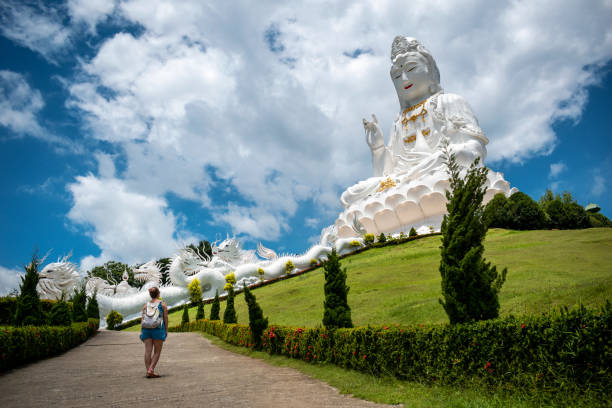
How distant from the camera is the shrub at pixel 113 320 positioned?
64.4 ft

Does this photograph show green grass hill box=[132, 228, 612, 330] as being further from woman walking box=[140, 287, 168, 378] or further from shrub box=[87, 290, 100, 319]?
woman walking box=[140, 287, 168, 378]

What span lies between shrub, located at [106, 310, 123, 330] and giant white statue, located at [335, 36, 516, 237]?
1492cm

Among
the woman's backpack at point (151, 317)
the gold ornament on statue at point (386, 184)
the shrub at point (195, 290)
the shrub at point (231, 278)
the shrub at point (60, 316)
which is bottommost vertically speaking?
the woman's backpack at point (151, 317)

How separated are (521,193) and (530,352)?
22897mm

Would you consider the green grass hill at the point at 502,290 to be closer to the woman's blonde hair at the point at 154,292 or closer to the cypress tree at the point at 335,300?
the cypress tree at the point at 335,300

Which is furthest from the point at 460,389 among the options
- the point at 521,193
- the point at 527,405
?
the point at 521,193

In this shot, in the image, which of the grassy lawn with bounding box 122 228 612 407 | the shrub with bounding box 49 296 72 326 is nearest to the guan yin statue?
the grassy lawn with bounding box 122 228 612 407

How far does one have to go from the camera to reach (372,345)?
6.02 meters

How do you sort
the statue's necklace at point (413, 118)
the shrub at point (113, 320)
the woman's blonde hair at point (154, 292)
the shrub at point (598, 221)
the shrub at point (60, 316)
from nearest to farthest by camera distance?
the woman's blonde hair at point (154, 292) < the shrub at point (60, 316) < the shrub at point (113, 320) < the shrub at point (598, 221) < the statue's necklace at point (413, 118)

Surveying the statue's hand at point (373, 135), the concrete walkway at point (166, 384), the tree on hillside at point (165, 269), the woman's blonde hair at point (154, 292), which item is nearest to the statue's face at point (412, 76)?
the statue's hand at point (373, 135)

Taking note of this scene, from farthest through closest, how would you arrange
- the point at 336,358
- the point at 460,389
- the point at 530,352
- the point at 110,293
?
1. the point at 110,293
2. the point at 336,358
3. the point at 460,389
4. the point at 530,352

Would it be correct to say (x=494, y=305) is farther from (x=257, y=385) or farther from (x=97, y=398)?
(x=97, y=398)

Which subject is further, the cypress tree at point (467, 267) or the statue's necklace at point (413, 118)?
the statue's necklace at point (413, 118)

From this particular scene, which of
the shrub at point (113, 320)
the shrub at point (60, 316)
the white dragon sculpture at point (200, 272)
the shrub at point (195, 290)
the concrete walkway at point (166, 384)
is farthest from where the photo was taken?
the shrub at point (195, 290)
